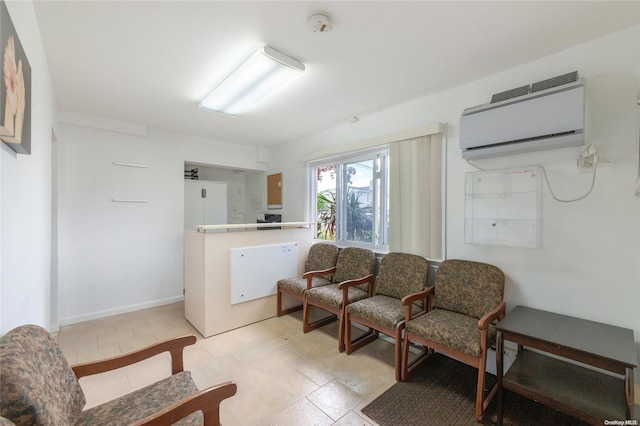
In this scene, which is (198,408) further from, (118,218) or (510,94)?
(118,218)

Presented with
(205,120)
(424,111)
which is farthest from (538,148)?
(205,120)

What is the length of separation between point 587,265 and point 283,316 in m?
2.88

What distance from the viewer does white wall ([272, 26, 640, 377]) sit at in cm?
164

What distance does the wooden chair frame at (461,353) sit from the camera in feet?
5.53

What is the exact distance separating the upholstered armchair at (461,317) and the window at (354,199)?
0.86 m

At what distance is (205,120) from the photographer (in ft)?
10.9

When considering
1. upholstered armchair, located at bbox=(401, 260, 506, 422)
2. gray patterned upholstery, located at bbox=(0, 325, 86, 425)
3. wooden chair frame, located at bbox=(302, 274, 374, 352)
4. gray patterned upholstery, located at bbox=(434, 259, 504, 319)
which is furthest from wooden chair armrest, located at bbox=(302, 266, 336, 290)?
gray patterned upholstery, located at bbox=(0, 325, 86, 425)

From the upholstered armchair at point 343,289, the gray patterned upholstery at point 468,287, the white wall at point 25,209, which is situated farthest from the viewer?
the upholstered armchair at point 343,289

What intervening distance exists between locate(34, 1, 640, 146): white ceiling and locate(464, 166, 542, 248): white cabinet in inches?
33.7

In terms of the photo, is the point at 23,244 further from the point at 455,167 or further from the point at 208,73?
the point at 455,167

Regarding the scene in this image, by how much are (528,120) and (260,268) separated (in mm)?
2815

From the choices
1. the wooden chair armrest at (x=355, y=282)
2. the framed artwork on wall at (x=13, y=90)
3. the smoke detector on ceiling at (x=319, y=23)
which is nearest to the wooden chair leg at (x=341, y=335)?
the wooden chair armrest at (x=355, y=282)

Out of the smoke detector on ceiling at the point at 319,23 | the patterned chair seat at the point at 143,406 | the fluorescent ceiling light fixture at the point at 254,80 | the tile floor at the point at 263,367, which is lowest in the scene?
the tile floor at the point at 263,367

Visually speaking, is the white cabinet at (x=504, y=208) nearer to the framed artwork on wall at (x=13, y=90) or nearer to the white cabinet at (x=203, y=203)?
the framed artwork on wall at (x=13, y=90)
